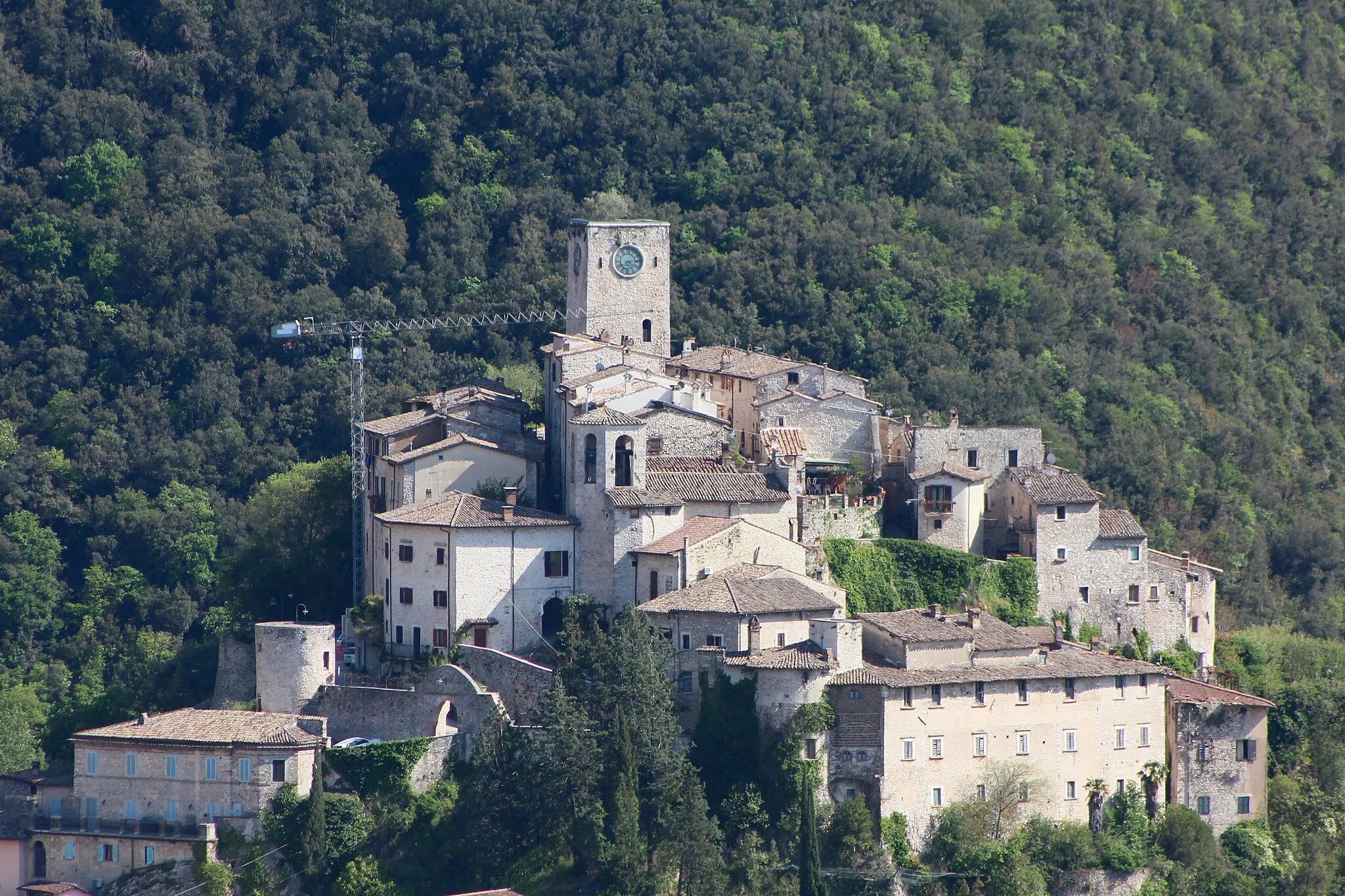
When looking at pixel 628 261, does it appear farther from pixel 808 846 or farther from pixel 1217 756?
pixel 808 846

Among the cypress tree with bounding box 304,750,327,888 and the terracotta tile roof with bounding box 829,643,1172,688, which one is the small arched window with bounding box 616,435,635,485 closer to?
the terracotta tile roof with bounding box 829,643,1172,688

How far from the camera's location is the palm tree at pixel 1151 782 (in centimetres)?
7088

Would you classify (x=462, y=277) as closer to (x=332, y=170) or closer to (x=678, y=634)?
(x=332, y=170)

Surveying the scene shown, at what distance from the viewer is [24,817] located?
228ft

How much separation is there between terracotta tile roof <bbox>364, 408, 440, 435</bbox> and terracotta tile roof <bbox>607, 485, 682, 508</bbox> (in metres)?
7.73

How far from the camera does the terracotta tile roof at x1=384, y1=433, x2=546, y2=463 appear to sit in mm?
73812

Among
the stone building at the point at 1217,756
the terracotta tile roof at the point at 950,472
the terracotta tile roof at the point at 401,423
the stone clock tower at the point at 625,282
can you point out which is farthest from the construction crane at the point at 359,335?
the stone building at the point at 1217,756

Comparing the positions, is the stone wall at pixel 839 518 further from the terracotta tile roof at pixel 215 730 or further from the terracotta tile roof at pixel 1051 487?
the terracotta tile roof at pixel 215 730

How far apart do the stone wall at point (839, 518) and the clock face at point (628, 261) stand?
12803 millimetres

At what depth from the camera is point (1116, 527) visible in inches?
3039

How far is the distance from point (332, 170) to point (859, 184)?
22.6m

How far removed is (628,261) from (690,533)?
52.6 ft

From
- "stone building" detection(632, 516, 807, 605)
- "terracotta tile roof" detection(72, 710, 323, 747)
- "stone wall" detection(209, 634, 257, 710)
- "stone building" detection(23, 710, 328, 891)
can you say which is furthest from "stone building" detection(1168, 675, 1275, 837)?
"stone wall" detection(209, 634, 257, 710)

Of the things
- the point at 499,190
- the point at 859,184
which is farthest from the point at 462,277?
the point at 859,184
